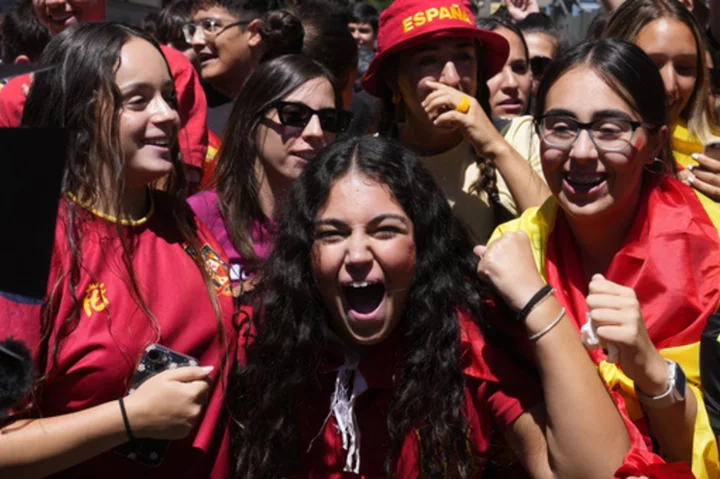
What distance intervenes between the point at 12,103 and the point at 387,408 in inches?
74.3

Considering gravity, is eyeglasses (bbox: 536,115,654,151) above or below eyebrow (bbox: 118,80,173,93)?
below

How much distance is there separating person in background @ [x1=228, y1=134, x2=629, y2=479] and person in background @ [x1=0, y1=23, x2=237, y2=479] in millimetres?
168

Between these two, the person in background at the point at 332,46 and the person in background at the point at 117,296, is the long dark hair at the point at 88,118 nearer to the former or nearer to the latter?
the person in background at the point at 117,296

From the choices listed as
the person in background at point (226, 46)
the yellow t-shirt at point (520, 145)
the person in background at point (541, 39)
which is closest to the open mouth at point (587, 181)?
the yellow t-shirt at point (520, 145)

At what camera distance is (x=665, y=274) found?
2736 millimetres

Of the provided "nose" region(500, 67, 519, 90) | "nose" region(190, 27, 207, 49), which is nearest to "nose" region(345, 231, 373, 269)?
"nose" region(190, 27, 207, 49)

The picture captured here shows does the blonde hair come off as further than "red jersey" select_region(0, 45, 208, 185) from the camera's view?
No

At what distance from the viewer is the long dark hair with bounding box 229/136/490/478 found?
2.73 metres

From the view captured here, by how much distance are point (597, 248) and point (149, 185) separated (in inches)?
52.6

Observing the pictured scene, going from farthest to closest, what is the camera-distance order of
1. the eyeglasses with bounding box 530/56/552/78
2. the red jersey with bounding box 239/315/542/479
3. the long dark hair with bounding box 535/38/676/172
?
the eyeglasses with bounding box 530/56/552/78 < the long dark hair with bounding box 535/38/676/172 < the red jersey with bounding box 239/315/542/479

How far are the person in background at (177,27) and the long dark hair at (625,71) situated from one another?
2.54m

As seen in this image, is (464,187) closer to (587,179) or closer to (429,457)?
(587,179)

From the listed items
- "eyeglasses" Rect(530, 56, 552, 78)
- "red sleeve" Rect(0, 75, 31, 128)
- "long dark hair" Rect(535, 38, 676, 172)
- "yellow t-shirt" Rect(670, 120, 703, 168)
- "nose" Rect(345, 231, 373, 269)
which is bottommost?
"eyeglasses" Rect(530, 56, 552, 78)

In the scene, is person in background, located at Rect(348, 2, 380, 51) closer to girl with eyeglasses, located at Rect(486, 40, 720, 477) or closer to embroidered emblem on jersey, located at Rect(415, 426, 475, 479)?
girl with eyeglasses, located at Rect(486, 40, 720, 477)
